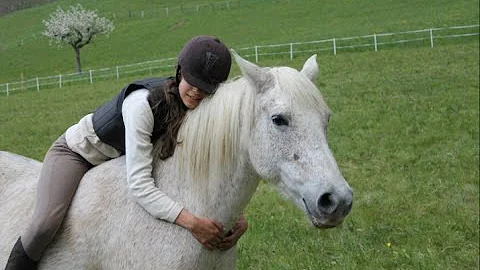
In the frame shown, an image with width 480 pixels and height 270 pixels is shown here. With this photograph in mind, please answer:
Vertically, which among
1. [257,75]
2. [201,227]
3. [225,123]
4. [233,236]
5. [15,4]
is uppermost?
[15,4]

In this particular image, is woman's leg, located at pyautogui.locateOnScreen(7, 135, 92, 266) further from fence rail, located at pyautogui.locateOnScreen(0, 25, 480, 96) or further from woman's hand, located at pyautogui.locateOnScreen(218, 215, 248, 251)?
fence rail, located at pyautogui.locateOnScreen(0, 25, 480, 96)

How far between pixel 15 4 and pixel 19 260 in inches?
3223

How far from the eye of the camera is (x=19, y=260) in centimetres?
372

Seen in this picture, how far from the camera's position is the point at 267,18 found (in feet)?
158

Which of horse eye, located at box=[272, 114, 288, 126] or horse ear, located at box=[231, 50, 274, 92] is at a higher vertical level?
horse ear, located at box=[231, 50, 274, 92]

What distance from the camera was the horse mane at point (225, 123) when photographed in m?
3.22

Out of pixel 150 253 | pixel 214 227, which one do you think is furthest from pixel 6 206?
pixel 214 227

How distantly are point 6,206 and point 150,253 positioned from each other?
4.61ft

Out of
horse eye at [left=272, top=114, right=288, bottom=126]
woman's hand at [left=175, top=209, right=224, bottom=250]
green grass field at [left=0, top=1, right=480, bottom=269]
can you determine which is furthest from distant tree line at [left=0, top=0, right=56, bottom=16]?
horse eye at [left=272, top=114, right=288, bottom=126]

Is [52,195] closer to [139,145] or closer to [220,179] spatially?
[139,145]

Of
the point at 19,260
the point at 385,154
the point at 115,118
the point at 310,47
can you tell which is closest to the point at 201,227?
the point at 115,118

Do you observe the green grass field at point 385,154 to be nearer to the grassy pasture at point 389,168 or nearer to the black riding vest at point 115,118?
the grassy pasture at point 389,168

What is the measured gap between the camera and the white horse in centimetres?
304

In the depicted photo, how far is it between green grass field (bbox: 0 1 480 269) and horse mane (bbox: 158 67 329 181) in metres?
3.07
